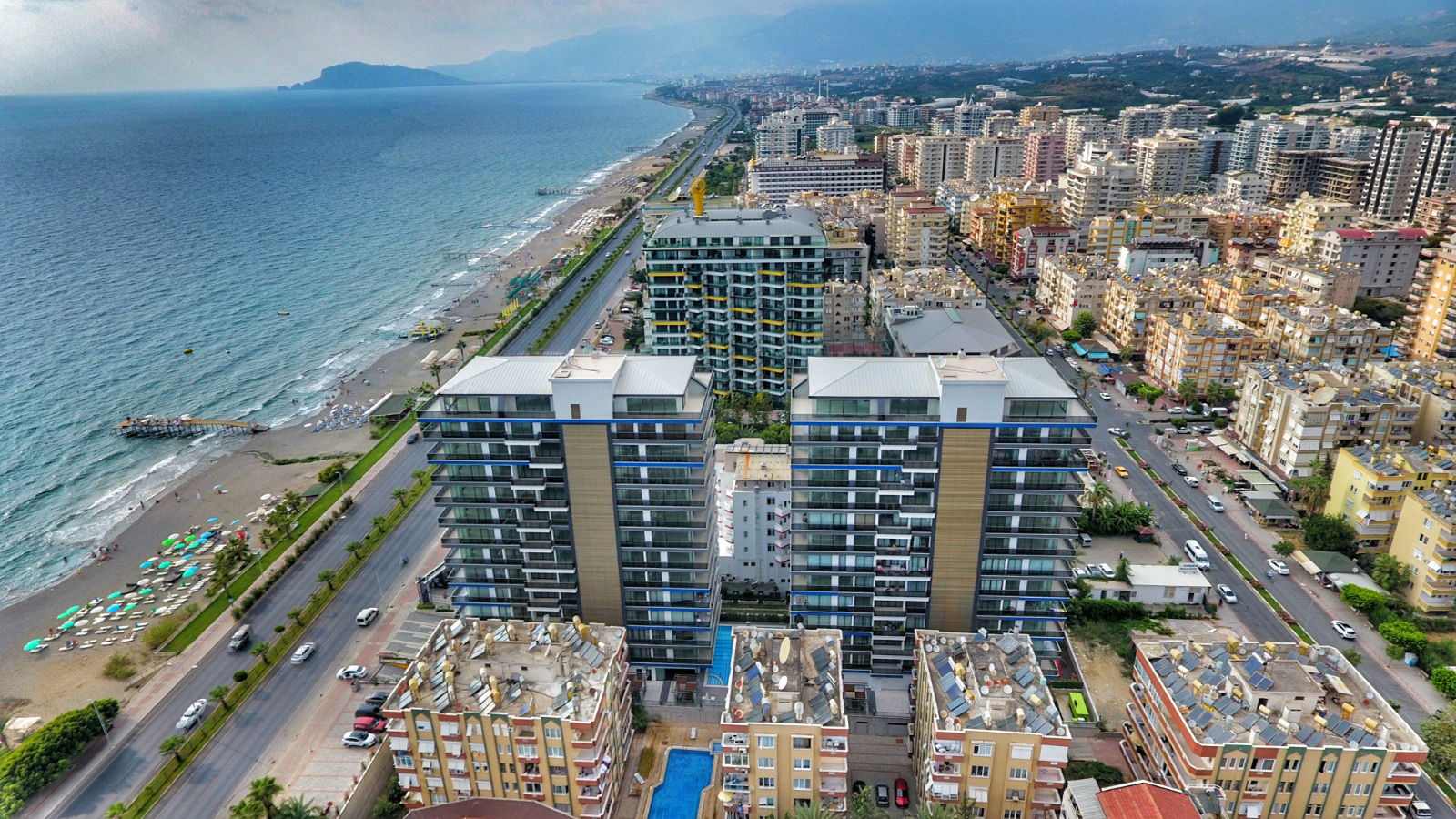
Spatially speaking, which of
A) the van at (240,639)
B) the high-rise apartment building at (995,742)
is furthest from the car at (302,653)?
the high-rise apartment building at (995,742)

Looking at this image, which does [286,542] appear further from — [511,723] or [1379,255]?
[1379,255]

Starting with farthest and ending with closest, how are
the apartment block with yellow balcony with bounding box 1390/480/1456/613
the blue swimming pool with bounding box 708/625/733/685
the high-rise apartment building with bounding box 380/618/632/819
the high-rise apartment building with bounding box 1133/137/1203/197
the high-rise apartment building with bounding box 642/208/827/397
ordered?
the high-rise apartment building with bounding box 1133/137/1203/197 < the high-rise apartment building with bounding box 642/208/827/397 < the apartment block with yellow balcony with bounding box 1390/480/1456/613 < the blue swimming pool with bounding box 708/625/733/685 < the high-rise apartment building with bounding box 380/618/632/819

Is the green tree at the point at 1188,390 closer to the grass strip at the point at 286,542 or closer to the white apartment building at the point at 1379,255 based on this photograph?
the white apartment building at the point at 1379,255

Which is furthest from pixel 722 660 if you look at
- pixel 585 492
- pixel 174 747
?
pixel 174 747

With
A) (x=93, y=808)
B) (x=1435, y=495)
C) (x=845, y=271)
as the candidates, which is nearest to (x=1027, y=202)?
(x=845, y=271)

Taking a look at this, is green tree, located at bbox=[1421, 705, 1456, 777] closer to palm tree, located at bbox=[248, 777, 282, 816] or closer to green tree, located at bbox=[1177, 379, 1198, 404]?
green tree, located at bbox=[1177, 379, 1198, 404]

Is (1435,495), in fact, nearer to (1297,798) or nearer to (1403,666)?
(1403,666)

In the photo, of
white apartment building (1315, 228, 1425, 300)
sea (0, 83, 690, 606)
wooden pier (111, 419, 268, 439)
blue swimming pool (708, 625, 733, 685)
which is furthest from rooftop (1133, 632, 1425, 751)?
wooden pier (111, 419, 268, 439)
